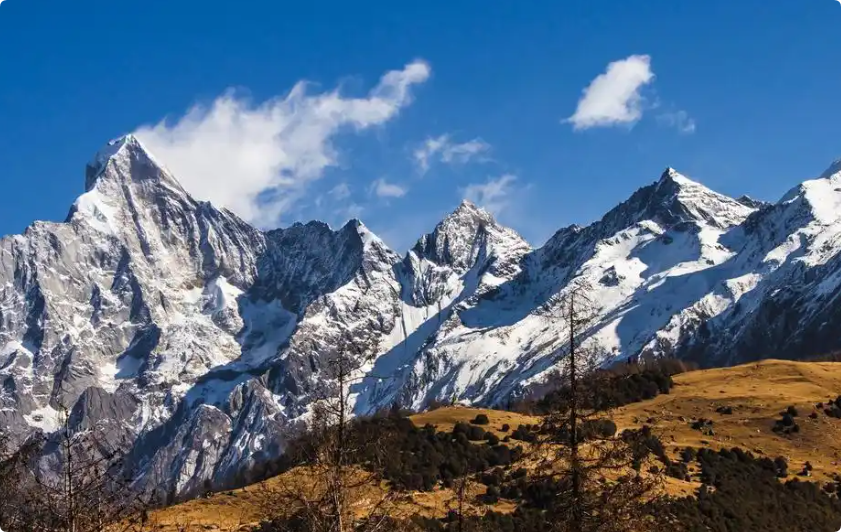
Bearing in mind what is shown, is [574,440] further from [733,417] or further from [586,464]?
[733,417]

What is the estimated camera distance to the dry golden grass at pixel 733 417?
275ft

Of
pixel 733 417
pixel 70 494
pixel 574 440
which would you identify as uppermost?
pixel 733 417

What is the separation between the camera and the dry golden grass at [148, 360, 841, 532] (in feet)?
275

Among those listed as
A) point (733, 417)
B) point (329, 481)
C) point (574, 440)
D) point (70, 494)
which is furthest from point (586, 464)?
point (733, 417)

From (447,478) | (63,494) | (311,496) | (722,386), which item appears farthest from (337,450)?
(722,386)

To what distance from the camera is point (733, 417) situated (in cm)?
11200

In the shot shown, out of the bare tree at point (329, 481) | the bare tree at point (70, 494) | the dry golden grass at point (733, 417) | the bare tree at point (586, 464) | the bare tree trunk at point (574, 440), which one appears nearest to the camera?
the bare tree at point (329, 481)

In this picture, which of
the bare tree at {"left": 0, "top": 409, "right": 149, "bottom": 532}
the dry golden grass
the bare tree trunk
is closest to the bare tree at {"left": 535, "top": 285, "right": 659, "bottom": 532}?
the bare tree trunk

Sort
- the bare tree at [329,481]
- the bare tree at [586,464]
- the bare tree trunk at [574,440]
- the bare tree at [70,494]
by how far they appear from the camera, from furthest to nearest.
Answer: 1. the bare tree trunk at [574,440]
2. the bare tree at [586,464]
3. the bare tree at [70,494]
4. the bare tree at [329,481]

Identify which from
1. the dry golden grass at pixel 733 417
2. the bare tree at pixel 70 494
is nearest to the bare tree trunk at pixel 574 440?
the bare tree at pixel 70 494

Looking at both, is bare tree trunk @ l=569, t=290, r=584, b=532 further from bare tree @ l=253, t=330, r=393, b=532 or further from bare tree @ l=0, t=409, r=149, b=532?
bare tree @ l=0, t=409, r=149, b=532

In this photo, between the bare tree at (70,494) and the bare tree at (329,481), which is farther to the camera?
the bare tree at (70,494)

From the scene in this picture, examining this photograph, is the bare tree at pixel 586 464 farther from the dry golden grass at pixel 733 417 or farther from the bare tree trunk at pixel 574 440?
the dry golden grass at pixel 733 417

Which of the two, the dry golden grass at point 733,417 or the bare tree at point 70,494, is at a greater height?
the dry golden grass at point 733,417
